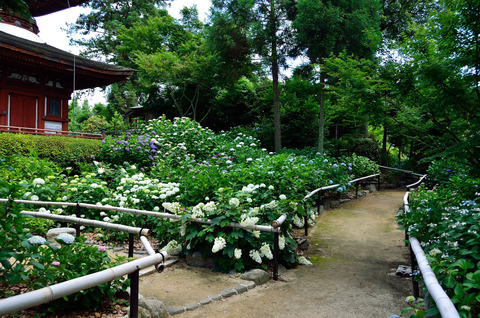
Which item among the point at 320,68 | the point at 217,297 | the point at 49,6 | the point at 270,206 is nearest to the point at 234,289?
the point at 217,297

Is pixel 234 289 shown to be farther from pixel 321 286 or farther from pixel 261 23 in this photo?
pixel 261 23

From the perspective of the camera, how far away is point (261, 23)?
46.2 feet

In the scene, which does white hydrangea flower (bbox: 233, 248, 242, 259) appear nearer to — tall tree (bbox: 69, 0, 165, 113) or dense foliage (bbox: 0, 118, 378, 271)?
dense foliage (bbox: 0, 118, 378, 271)

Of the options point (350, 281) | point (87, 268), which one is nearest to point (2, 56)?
point (87, 268)

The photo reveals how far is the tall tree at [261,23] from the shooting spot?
46.0ft

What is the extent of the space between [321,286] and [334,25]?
11.0 meters

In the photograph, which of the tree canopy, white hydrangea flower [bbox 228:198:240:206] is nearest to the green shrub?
white hydrangea flower [bbox 228:198:240:206]

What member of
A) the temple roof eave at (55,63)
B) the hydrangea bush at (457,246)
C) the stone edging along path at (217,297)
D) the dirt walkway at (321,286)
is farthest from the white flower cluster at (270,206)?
the temple roof eave at (55,63)

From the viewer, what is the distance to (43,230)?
508 centimetres

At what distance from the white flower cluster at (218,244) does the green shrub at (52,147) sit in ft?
19.7

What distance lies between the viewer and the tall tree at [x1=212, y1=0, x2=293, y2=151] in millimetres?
14023

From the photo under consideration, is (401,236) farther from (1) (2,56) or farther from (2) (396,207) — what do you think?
(1) (2,56)

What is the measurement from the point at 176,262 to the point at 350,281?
2.36 meters

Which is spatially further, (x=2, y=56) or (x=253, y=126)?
(x=253, y=126)
